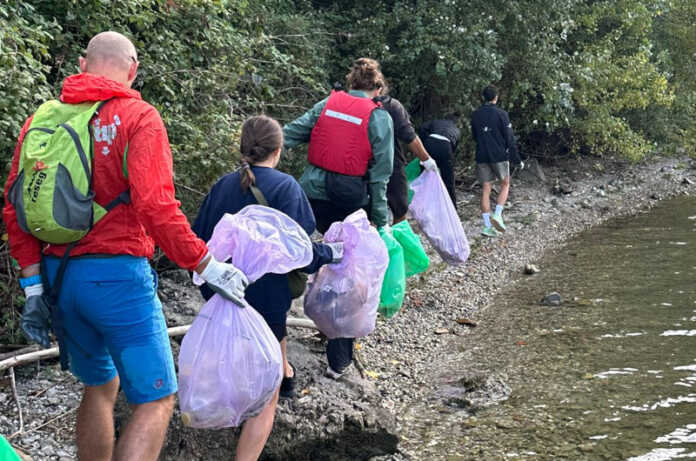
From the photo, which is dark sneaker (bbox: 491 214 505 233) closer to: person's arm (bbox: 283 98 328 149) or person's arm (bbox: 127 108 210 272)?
person's arm (bbox: 283 98 328 149)

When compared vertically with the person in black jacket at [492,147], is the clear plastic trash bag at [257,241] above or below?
above

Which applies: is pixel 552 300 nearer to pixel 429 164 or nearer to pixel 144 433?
pixel 429 164

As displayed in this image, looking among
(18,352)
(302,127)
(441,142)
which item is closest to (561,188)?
(441,142)

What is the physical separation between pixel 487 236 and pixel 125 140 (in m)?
7.96

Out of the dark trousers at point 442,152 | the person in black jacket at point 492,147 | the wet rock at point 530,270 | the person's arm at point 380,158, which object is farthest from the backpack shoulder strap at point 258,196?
the person in black jacket at point 492,147

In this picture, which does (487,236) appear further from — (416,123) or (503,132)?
(416,123)

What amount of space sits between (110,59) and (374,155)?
2.19 metres

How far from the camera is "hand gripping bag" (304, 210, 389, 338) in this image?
4176mm

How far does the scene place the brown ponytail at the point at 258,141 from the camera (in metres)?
3.64

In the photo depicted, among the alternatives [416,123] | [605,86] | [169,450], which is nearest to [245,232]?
[169,450]

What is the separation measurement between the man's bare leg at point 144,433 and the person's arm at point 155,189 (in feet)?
1.91

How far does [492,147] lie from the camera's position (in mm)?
9992

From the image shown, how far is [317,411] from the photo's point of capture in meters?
4.23

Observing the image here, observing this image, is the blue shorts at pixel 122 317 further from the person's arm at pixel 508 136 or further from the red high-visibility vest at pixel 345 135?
the person's arm at pixel 508 136
